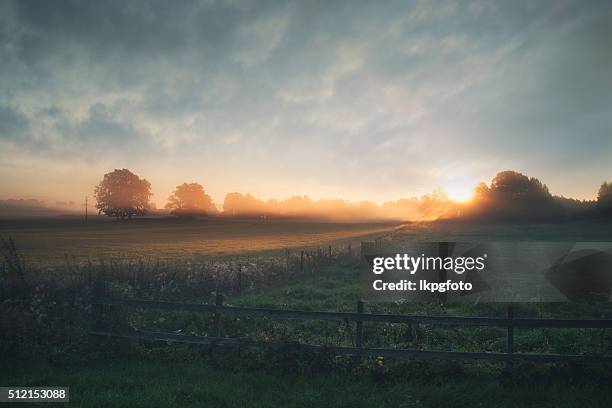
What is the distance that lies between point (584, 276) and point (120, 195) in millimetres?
99185

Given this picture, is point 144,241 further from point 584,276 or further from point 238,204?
point 238,204

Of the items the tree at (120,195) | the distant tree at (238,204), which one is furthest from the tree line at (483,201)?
the distant tree at (238,204)

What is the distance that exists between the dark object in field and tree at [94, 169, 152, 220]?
3804 inches

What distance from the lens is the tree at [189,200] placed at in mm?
104125

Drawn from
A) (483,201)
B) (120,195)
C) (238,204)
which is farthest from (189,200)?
(483,201)

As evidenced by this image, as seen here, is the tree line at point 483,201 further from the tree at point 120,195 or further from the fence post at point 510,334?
the fence post at point 510,334

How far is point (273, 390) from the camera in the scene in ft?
23.8

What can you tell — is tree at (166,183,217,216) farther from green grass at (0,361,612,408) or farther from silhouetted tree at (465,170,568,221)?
green grass at (0,361,612,408)

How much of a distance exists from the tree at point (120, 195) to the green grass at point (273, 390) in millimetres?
96989

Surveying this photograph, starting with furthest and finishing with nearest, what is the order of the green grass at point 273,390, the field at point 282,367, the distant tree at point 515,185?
the distant tree at point 515,185 < the field at point 282,367 < the green grass at point 273,390

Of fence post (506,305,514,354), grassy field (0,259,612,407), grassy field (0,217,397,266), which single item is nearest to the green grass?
grassy field (0,259,612,407)

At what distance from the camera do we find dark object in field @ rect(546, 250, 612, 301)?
659 inches

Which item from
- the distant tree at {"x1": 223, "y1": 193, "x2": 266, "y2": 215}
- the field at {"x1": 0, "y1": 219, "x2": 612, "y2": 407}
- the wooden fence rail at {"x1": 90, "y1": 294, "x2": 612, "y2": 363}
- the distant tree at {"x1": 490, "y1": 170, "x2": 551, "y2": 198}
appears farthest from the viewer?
the distant tree at {"x1": 223, "y1": 193, "x2": 266, "y2": 215}

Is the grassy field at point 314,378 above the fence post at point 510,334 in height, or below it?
below
